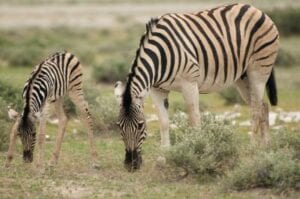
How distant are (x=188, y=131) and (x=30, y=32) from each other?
3618cm

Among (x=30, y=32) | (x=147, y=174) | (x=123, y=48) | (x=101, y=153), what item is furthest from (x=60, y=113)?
(x=30, y=32)

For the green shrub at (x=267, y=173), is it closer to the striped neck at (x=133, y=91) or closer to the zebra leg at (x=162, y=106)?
the striped neck at (x=133, y=91)

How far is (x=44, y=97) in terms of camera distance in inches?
429

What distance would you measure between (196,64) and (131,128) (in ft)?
5.04

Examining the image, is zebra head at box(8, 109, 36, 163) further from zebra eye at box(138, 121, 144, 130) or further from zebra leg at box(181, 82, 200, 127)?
zebra leg at box(181, 82, 200, 127)

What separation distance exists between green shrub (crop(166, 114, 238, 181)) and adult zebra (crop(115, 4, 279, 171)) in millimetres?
544

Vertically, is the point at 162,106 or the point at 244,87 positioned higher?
the point at 244,87

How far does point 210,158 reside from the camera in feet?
33.7

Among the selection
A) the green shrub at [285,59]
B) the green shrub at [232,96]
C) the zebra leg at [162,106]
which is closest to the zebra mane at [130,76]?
the zebra leg at [162,106]

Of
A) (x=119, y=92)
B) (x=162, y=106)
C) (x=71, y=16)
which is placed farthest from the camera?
(x=71, y=16)

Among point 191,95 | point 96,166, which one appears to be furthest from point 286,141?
point 96,166

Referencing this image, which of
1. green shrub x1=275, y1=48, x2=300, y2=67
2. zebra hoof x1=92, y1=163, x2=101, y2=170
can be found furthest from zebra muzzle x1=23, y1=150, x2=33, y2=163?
green shrub x1=275, y1=48, x2=300, y2=67

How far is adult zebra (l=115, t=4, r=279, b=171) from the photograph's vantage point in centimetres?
1052

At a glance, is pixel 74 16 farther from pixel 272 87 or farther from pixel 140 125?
pixel 140 125
